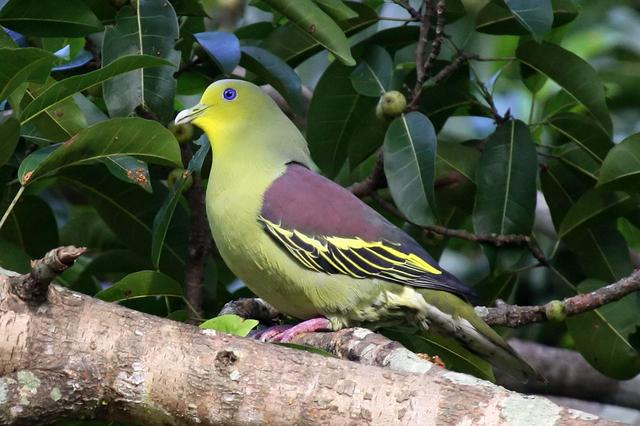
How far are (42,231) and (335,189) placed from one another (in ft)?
4.36

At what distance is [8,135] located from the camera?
10.2 ft

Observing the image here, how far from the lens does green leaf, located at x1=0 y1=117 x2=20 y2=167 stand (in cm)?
307

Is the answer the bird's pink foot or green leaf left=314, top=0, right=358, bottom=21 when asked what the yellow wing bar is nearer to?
the bird's pink foot

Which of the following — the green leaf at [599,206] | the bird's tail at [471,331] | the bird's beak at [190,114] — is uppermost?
the green leaf at [599,206]

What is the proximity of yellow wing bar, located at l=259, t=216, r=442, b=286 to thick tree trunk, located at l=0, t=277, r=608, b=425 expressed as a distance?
1.02m

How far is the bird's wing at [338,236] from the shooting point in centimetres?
371

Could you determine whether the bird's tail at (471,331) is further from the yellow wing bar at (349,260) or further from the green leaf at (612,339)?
the green leaf at (612,339)

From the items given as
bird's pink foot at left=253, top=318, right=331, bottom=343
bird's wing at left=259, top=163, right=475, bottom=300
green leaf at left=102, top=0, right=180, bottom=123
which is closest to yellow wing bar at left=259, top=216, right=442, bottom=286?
bird's wing at left=259, top=163, right=475, bottom=300

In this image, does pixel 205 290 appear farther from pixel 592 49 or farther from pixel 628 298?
pixel 592 49

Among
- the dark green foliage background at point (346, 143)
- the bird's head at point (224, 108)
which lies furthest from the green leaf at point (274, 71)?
the bird's head at point (224, 108)

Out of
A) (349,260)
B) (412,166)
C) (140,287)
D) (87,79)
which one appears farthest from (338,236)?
(87,79)

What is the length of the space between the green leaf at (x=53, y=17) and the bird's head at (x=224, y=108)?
0.49 m

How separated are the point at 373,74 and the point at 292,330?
1.35 metres

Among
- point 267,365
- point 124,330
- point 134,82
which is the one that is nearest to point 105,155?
point 134,82
